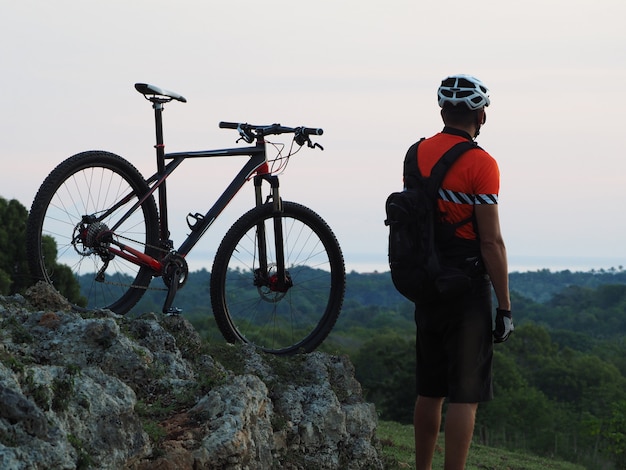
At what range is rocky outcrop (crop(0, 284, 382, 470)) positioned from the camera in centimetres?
460

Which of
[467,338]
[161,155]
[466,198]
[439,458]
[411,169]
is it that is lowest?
[439,458]

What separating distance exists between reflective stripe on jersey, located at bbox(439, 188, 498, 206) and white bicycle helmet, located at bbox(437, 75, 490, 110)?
0.63m

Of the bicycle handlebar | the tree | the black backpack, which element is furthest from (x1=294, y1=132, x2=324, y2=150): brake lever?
the tree

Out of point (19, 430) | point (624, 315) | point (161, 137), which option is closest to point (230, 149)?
point (161, 137)

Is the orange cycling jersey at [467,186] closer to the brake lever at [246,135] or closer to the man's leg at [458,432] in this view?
the man's leg at [458,432]

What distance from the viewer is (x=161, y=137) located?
7355 millimetres

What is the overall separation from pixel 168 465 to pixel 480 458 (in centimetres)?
1052

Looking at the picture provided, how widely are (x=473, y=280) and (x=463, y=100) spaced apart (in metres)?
1.19

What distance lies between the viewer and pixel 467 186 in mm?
5801

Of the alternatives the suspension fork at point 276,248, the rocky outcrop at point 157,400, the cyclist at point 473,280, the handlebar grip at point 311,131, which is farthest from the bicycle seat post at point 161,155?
the cyclist at point 473,280

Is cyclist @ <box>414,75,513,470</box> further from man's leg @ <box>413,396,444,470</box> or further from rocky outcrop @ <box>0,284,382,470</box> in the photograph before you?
rocky outcrop @ <box>0,284,382,470</box>

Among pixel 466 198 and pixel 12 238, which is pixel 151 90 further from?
pixel 12 238

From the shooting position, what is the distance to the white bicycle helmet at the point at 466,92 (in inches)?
237

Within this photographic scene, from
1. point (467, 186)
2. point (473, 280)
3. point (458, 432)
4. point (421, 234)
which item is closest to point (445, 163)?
point (467, 186)
